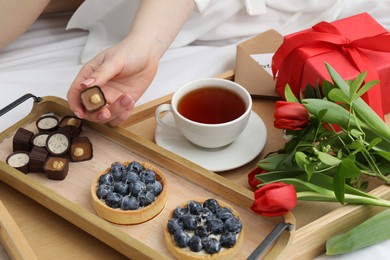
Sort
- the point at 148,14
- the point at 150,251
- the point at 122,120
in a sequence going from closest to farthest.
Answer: the point at 150,251
the point at 122,120
the point at 148,14

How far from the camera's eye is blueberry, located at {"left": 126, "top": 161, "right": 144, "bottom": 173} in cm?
92

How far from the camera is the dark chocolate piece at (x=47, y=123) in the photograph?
1022 mm

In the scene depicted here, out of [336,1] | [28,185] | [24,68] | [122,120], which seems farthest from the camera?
[336,1]

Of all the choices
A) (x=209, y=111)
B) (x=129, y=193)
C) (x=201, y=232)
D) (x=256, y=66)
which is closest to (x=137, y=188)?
(x=129, y=193)

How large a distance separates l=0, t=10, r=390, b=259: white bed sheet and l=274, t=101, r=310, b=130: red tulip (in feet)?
1.23

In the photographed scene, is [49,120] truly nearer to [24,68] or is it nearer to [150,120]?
[150,120]

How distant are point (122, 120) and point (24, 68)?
0.38 metres

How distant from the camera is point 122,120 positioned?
1.03m

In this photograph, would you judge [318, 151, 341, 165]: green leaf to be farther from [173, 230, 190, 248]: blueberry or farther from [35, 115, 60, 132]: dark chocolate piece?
[35, 115, 60, 132]: dark chocolate piece

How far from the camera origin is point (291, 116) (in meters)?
0.89

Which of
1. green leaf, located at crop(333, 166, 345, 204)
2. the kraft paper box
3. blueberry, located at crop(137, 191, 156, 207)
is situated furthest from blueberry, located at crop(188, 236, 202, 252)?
the kraft paper box

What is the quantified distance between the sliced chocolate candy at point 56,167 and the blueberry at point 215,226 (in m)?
0.26

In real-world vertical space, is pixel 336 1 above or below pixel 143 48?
below

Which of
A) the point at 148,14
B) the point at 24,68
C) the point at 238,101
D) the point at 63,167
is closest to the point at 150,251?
the point at 63,167
